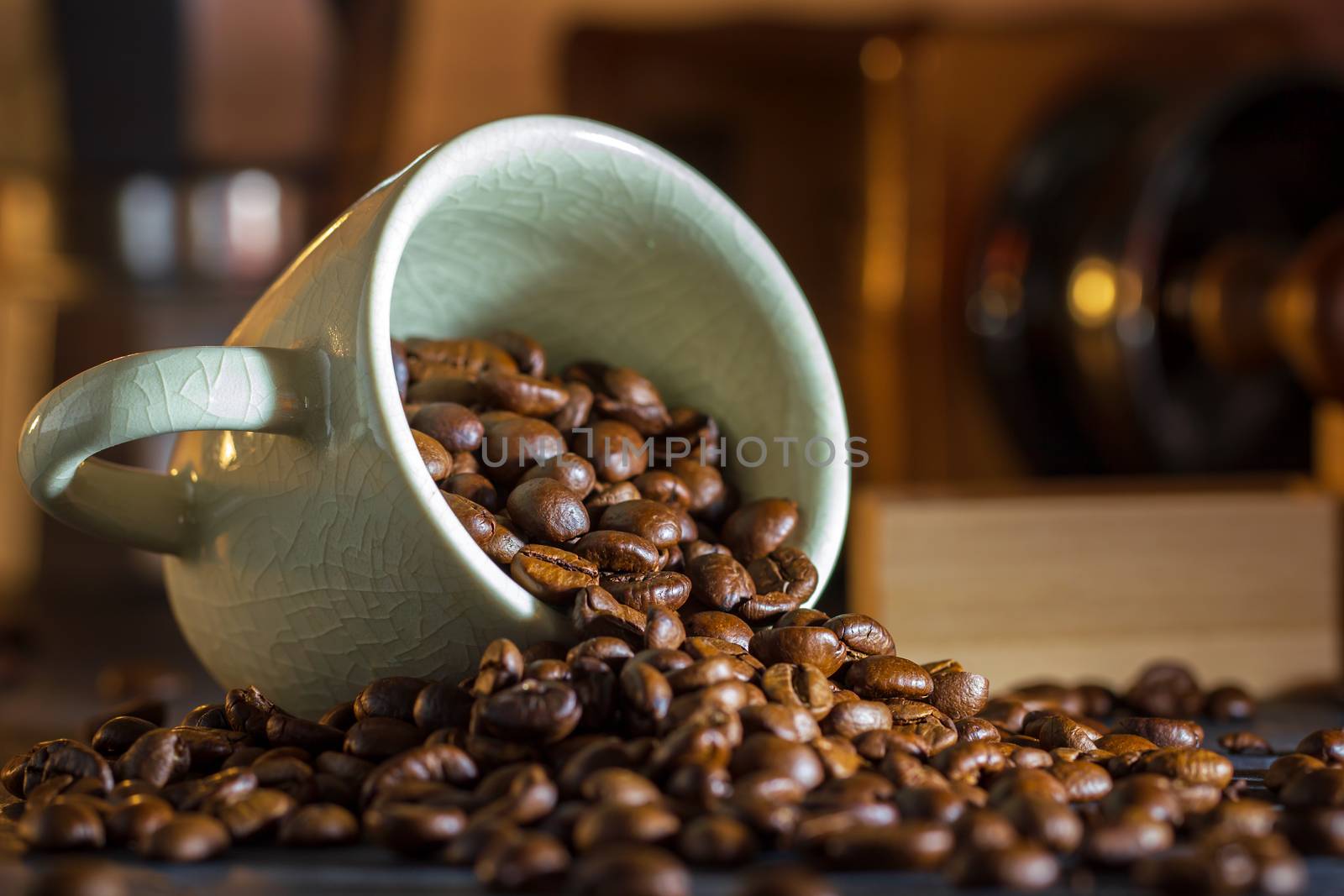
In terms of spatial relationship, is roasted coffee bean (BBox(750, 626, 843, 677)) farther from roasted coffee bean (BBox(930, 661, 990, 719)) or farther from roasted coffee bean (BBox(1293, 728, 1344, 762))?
roasted coffee bean (BBox(1293, 728, 1344, 762))

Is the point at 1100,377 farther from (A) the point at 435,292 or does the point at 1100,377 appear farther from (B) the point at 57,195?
(B) the point at 57,195

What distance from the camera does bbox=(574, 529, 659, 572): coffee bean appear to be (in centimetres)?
73

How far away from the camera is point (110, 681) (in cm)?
127

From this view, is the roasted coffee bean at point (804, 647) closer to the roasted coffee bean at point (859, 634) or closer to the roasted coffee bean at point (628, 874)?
the roasted coffee bean at point (859, 634)

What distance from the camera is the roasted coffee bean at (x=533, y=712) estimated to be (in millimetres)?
622

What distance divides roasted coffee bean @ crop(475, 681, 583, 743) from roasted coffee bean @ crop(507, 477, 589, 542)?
12 cm

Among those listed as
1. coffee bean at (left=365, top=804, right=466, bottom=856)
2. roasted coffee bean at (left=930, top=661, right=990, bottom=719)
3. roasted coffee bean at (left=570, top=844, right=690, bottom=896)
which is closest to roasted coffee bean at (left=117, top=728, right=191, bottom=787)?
coffee bean at (left=365, top=804, right=466, bottom=856)

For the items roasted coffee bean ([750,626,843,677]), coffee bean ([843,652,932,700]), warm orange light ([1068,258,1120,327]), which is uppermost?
warm orange light ([1068,258,1120,327])

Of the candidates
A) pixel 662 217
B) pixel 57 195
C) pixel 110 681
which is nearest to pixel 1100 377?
pixel 662 217

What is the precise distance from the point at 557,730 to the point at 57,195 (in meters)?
1.80

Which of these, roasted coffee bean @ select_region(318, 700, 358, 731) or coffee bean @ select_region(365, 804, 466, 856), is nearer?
coffee bean @ select_region(365, 804, 466, 856)

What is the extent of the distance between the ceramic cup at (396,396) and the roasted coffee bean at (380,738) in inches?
2.3

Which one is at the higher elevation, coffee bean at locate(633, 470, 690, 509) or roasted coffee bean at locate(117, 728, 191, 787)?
coffee bean at locate(633, 470, 690, 509)

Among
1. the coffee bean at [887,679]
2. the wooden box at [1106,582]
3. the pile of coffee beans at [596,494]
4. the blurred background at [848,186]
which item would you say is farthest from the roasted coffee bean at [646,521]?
the blurred background at [848,186]
